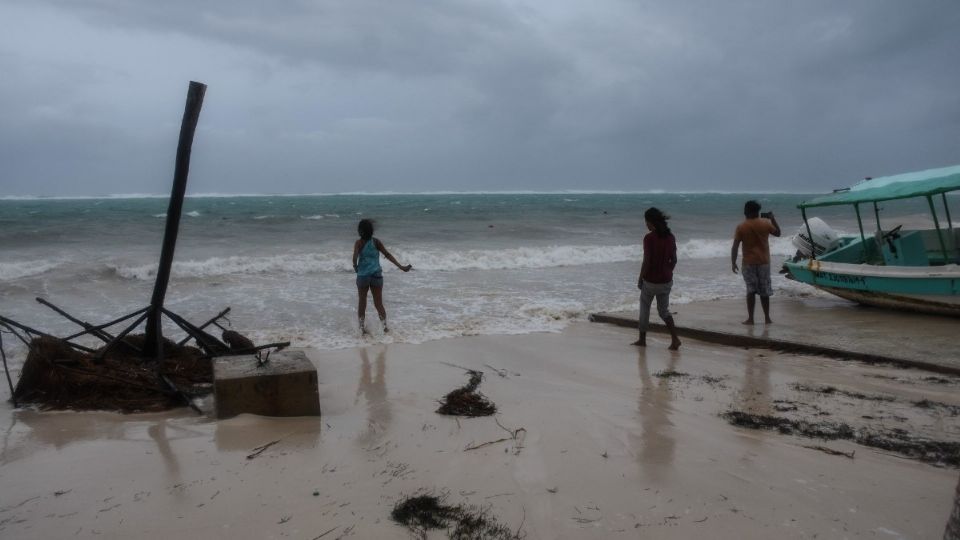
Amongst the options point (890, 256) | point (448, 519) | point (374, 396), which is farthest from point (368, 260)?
point (890, 256)

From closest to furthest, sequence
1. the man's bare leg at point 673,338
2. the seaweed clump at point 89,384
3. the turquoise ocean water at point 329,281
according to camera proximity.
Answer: the seaweed clump at point 89,384, the man's bare leg at point 673,338, the turquoise ocean water at point 329,281

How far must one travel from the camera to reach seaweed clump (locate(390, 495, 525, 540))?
10.0 feet

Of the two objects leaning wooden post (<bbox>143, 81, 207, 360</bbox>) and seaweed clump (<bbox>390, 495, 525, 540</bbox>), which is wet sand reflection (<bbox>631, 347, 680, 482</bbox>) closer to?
seaweed clump (<bbox>390, 495, 525, 540</bbox>)

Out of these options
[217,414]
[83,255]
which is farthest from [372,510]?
[83,255]

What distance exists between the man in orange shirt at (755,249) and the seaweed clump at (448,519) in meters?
6.47

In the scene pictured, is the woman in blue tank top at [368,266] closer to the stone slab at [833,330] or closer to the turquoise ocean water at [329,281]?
the turquoise ocean water at [329,281]

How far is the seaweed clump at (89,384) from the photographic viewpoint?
5.11 m

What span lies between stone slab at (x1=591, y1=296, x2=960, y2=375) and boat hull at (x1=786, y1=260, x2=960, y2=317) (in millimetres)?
163

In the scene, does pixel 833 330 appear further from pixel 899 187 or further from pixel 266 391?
pixel 266 391

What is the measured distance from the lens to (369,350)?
7.72 m

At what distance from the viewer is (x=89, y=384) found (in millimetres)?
5215

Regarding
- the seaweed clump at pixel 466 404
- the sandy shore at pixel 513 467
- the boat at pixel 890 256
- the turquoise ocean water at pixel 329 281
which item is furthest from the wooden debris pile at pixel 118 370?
the boat at pixel 890 256

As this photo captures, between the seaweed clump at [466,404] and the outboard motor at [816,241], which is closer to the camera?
the seaweed clump at [466,404]

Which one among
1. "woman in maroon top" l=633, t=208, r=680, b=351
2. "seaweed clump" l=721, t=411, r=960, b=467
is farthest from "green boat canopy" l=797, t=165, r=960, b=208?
"seaweed clump" l=721, t=411, r=960, b=467
